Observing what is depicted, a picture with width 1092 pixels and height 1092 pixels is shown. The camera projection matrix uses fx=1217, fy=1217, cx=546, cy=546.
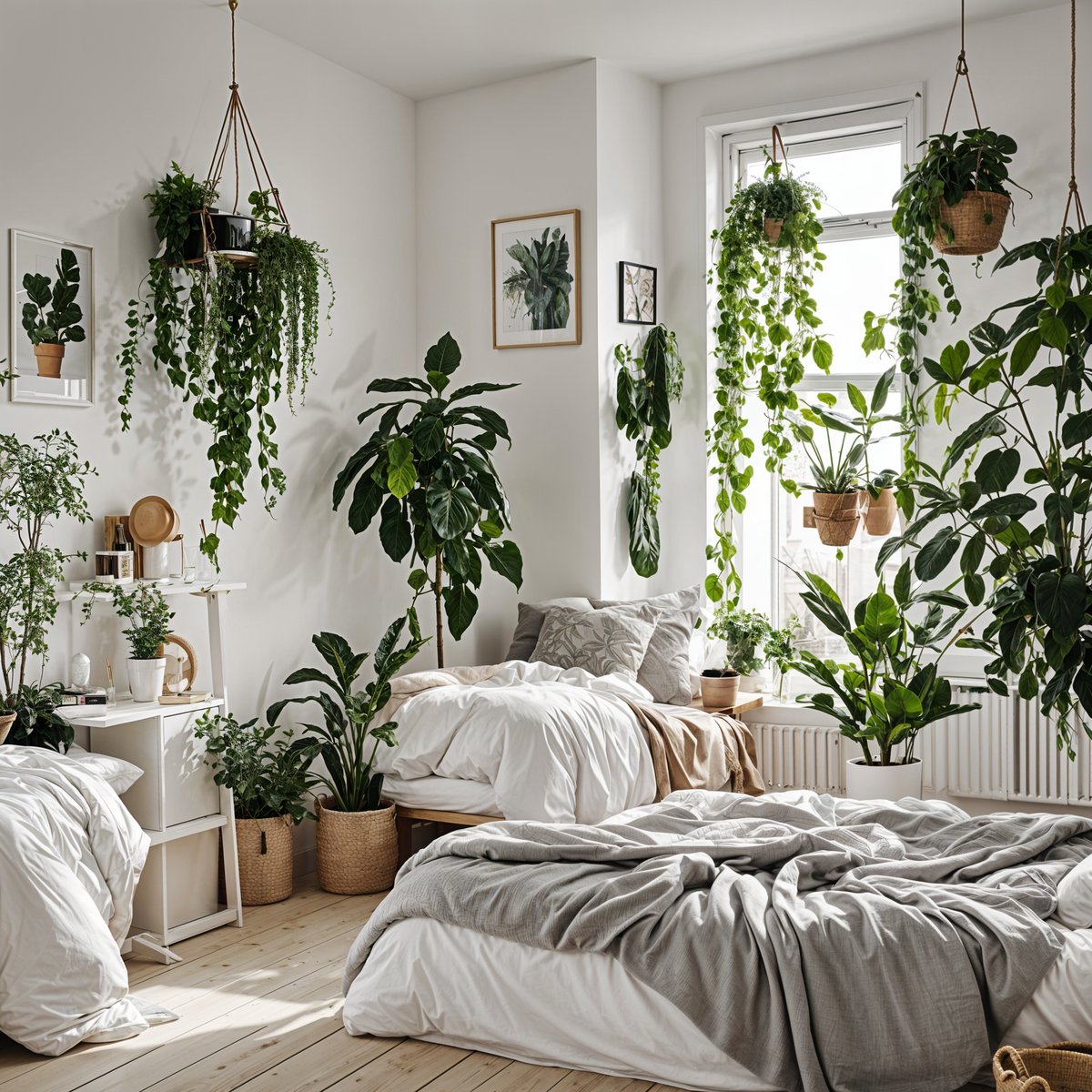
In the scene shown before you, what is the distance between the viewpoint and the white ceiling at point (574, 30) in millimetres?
4473

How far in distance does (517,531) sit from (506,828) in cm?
227

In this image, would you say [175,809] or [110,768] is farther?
[175,809]

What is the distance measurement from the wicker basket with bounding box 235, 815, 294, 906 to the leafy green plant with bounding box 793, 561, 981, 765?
2.00 meters

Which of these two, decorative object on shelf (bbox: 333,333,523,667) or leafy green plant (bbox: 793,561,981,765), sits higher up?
decorative object on shelf (bbox: 333,333,523,667)

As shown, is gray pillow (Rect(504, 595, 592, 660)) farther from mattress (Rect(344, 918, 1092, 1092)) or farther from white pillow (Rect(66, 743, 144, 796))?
mattress (Rect(344, 918, 1092, 1092))

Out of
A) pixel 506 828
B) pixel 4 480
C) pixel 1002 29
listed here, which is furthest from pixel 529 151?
pixel 506 828

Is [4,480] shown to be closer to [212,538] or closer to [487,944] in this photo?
[212,538]

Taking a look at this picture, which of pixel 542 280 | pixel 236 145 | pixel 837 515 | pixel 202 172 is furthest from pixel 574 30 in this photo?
pixel 837 515

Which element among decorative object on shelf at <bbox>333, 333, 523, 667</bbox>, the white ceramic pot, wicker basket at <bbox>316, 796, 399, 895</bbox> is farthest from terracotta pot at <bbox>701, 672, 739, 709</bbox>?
wicker basket at <bbox>316, 796, 399, 895</bbox>

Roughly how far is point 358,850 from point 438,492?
1346 millimetres

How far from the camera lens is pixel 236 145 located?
176 inches

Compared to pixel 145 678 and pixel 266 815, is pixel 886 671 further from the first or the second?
pixel 145 678

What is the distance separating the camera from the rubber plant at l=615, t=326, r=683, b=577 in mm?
5172

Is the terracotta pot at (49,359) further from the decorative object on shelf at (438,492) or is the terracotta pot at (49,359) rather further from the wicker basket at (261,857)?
the wicker basket at (261,857)
